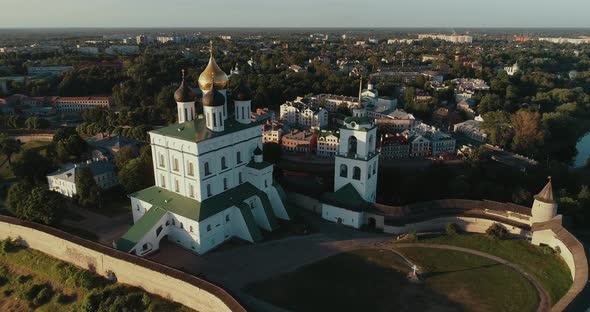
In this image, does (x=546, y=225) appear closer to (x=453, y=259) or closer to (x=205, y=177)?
(x=453, y=259)

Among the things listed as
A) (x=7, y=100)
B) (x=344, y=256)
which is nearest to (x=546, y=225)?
(x=344, y=256)

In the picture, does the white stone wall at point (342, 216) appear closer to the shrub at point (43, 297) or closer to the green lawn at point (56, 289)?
the green lawn at point (56, 289)

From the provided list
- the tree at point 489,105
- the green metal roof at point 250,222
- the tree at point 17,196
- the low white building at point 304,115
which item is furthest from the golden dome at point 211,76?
the tree at point 489,105

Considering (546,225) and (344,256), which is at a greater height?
(546,225)

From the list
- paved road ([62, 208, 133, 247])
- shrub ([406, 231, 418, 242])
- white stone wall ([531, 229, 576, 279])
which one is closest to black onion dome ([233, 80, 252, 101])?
paved road ([62, 208, 133, 247])

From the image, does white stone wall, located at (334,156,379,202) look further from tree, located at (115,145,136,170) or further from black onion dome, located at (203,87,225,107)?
tree, located at (115,145,136,170)
